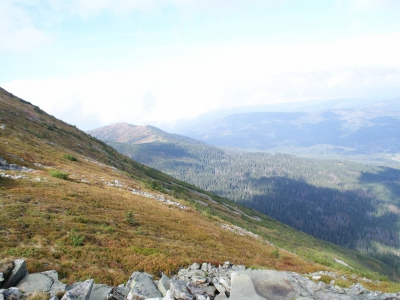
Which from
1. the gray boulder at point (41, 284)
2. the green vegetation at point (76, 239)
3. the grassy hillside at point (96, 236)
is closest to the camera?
the gray boulder at point (41, 284)

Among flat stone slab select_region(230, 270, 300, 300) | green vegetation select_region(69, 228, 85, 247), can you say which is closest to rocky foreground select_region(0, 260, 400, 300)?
flat stone slab select_region(230, 270, 300, 300)

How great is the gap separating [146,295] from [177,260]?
7816mm

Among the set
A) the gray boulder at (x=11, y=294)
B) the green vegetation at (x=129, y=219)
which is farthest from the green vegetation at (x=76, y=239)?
the gray boulder at (x=11, y=294)

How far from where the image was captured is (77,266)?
15281 millimetres

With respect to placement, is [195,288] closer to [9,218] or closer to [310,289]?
[310,289]

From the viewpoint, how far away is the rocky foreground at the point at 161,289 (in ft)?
35.9

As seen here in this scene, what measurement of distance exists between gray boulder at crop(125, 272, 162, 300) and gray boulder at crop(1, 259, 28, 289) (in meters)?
5.47

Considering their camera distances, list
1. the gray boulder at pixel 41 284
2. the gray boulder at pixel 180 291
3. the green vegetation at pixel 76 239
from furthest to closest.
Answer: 1. the green vegetation at pixel 76 239
2. the gray boulder at pixel 180 291
3. the gray boulder at pixel 41 284

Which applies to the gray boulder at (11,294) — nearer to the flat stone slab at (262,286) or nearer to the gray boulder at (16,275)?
the gray boulder at (16,275)

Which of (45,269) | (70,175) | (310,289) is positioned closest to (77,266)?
(45,269)

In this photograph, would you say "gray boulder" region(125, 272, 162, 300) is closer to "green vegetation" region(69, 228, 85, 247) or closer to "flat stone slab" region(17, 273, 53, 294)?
"flat stone slab" region(17, 273, 53, 294)

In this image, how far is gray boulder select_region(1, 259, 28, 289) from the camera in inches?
446

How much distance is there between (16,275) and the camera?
1168 cm

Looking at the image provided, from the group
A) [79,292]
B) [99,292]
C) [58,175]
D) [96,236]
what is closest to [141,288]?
[99,292]
